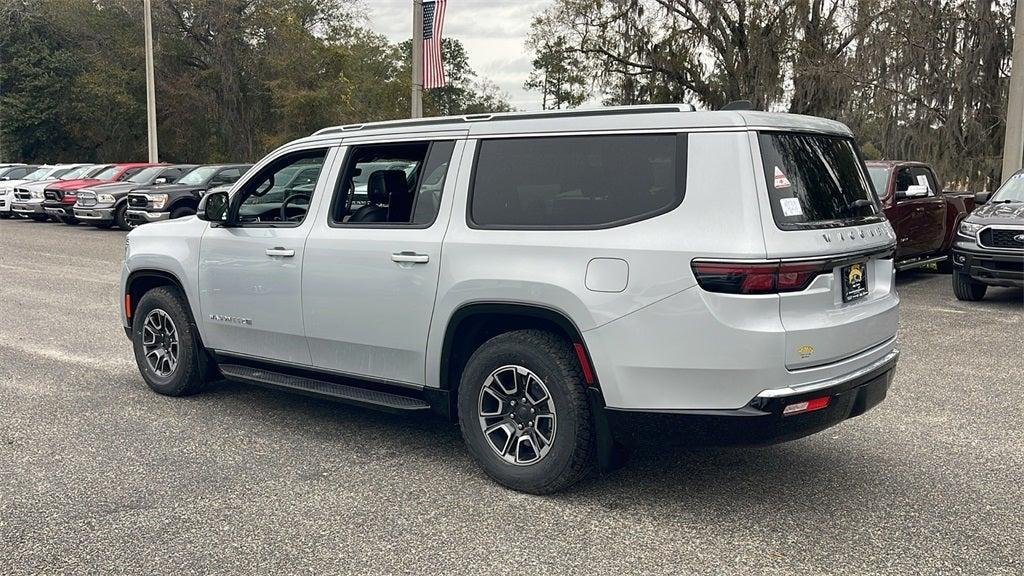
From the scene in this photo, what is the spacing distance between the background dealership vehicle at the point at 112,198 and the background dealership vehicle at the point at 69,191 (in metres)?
0.65

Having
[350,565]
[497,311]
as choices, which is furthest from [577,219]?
[350,565]

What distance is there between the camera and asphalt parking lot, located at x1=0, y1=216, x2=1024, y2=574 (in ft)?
12.2

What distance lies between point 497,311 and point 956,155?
19935mm

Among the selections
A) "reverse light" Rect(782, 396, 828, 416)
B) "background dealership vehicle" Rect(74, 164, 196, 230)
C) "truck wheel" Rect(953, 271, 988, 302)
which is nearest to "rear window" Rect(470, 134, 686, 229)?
"reverse light" Rect(782, 396, 828, 416)

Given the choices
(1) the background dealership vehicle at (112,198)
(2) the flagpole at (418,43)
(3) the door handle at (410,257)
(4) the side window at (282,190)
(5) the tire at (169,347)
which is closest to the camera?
(3) the door handle at (410,257)

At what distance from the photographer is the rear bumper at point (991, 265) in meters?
10.3

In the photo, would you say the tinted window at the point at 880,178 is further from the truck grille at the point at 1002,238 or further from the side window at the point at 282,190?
the side window at the point at 282,190

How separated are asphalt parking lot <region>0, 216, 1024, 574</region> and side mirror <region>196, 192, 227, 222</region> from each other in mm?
1274

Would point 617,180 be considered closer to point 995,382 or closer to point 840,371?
point 840,371

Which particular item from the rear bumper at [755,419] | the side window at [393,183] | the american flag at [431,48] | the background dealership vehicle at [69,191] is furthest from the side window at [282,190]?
the background dealership vehicle at [69,191]

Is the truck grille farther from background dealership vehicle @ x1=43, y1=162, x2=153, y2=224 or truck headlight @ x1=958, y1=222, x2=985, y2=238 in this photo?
background dealership vehicle @ x1=43, y1=162, x2=153, y2=224

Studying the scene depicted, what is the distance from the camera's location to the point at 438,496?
440 cm

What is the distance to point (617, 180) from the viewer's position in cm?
413

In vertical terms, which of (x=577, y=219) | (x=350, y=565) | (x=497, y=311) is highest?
(x=577, y=219)
